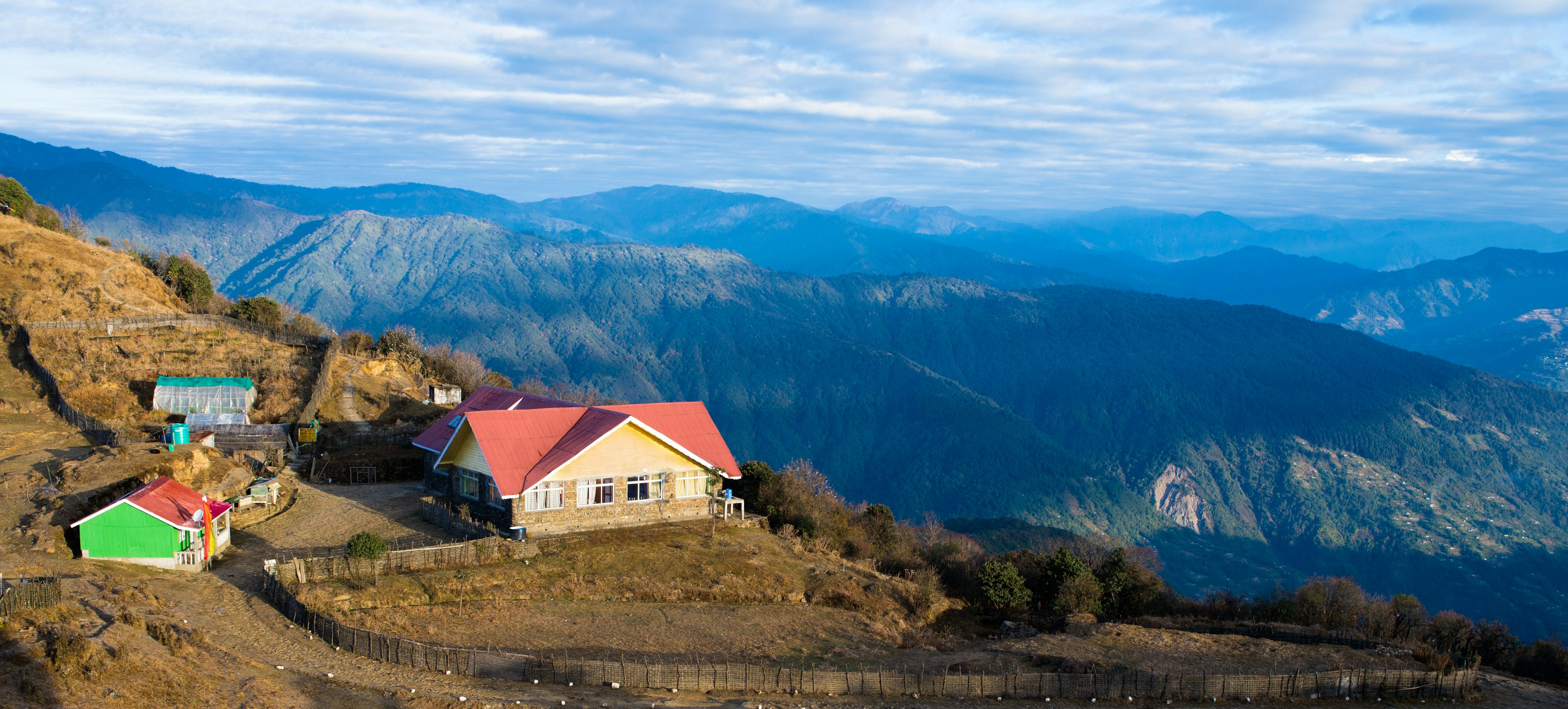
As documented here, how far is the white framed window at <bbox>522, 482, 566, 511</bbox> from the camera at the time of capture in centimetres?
3788

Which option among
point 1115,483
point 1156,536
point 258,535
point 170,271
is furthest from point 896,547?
point 1115,483

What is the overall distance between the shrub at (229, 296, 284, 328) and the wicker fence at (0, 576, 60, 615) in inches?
1878

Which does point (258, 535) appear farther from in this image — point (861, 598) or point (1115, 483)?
point (1115, 483)

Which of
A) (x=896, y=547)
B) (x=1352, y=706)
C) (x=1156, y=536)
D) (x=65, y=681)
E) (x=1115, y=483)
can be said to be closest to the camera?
(x=65, y=681)

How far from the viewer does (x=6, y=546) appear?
31.6 m

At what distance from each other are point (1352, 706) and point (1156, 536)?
155m

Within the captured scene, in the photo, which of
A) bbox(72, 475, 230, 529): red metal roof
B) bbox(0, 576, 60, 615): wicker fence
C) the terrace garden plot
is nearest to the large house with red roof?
bbox(72, 475, 230, 529): red metal roof

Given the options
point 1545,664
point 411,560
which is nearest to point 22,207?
point 411,560

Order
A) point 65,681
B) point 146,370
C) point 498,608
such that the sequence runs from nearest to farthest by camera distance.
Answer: point 65,681
point 498,608
point 146,370

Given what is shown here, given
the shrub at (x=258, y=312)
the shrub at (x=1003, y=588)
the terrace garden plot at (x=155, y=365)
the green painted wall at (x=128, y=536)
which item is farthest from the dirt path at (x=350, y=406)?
the shrub at (x=1003, y=588)

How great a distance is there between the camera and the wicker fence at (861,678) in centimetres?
2477

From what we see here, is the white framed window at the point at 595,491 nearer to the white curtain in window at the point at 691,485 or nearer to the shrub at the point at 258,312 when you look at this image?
the white curtain in window at the point at 691,485

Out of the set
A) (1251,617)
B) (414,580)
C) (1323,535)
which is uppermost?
(414,580)

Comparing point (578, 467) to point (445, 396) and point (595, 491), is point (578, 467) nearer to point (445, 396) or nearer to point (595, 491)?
point (595, 491)
